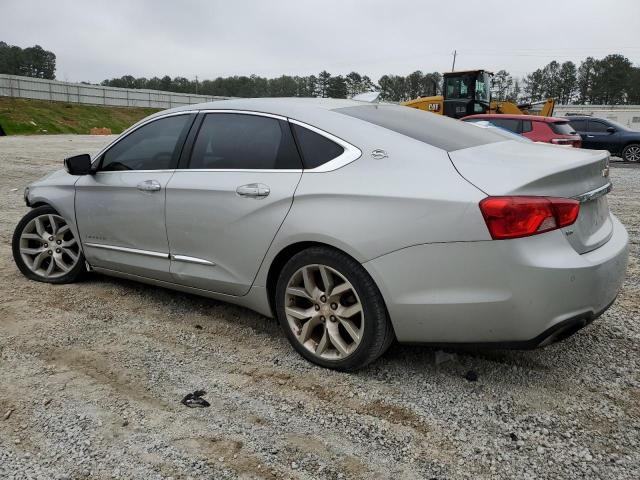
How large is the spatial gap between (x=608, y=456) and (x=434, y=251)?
1.15 metres

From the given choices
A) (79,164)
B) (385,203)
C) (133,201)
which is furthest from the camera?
(79,164)

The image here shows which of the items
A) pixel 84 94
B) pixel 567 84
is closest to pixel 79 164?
pixel 84 94

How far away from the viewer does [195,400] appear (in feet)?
9.46

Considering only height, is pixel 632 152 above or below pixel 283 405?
above

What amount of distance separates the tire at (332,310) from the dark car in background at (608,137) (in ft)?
55.2

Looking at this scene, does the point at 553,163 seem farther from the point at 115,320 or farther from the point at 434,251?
the point at 115,320

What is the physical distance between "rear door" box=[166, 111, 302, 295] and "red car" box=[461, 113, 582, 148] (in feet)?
39.4

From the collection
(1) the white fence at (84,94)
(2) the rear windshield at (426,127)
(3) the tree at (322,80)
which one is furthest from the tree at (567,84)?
(2) the rear windshield at (426,127)

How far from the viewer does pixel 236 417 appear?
2.73 metres

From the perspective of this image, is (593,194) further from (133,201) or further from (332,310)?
(133,201)

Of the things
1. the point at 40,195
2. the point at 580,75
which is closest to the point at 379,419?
the point at 40,195

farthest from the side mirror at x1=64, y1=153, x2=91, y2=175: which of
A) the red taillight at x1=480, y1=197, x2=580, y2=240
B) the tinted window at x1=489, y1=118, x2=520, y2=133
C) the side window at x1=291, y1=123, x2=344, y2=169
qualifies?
Answer: the tinted window at x1=489, y1=118, x2=520, y2=133

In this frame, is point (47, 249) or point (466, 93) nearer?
point (47, 249)

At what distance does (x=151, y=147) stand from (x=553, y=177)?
278 centimetres
